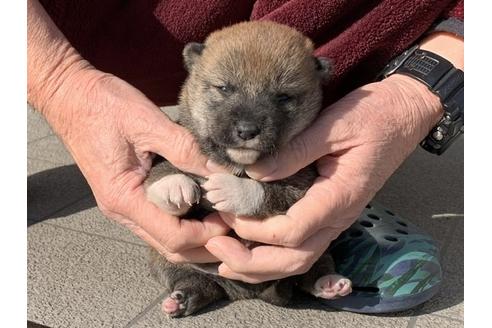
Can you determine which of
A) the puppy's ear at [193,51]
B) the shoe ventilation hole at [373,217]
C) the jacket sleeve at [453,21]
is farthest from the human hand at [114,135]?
the jacket sleeve at [453,21]

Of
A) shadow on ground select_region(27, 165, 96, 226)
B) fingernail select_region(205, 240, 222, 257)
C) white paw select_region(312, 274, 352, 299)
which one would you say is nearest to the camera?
fingernail select_region(205, 240, 222, 257)

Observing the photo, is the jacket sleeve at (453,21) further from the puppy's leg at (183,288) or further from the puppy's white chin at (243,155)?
the puppy's leg at (183,288)

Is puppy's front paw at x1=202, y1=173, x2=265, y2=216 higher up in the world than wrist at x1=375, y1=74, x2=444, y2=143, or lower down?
lower down

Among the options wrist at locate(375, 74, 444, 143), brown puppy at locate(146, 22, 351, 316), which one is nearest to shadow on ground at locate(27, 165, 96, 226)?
brown puppy at locate(146, 22, 351, 316)

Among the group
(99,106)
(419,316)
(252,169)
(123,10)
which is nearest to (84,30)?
(123,10)

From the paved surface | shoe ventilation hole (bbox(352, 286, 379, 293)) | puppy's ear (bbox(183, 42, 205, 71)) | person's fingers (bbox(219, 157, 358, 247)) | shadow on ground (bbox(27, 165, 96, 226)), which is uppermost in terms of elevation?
puppy's ear (bbox(183, 42, 205, 71))

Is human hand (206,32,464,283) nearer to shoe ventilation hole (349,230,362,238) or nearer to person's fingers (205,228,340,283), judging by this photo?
person's fingers (205,228,340,283)

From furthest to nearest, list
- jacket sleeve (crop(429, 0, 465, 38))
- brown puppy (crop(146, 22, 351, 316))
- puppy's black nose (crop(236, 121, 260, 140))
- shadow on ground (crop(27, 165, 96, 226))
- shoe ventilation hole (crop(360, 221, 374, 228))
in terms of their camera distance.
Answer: shadow on ground (crop(27, 165, 96, 226)) < shoe ventilation hole (crop(360, 221, 374, 228)) < jacket sleeve (crop(429, 0, 465, 38)) < brown puppy (crop(146, 22, 351, 316)) < puppy's black nose (crop(236, 121, 260, 140))
